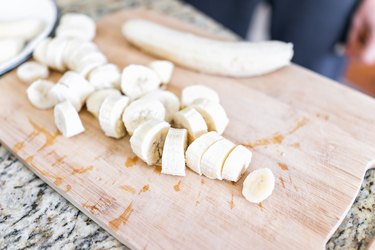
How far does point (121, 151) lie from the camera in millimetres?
1062

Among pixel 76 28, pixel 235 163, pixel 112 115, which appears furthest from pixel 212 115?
pixel 76 28

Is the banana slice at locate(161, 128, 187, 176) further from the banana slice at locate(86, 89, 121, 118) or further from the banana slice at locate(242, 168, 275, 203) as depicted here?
the banana slice at locate(86, 89, 121, 118)

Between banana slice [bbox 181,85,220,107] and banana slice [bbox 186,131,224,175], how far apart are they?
21cm

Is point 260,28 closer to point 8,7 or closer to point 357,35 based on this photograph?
point 357,35

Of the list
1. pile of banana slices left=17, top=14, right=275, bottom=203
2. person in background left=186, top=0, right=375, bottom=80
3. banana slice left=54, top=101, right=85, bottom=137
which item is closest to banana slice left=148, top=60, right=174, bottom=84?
pile of banana slices left=17, top=14, right=275, bottom=203

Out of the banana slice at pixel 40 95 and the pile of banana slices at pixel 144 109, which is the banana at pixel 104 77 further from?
the banana slice at pixel 40 95

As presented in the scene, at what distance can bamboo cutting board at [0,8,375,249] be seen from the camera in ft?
2.84

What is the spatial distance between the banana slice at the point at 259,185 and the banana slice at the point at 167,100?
324 mm

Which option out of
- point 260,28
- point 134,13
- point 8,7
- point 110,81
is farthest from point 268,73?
point 260,28

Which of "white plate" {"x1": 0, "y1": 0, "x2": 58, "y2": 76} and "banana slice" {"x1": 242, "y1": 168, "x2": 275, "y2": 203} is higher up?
"white plate" {"x1": 0, "y1": 0, "x2": 58, "y2": 76}

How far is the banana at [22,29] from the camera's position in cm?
142

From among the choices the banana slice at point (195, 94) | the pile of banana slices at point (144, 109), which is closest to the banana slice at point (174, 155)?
the pile of banana slices at point (144, 109)

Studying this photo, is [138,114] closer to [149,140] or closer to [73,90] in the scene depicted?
[149,140]

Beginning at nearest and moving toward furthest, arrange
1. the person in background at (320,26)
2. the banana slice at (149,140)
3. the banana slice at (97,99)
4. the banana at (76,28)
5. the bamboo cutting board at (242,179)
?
the bamboo cutting board at (242,179) → the banana slice at (149,140) → the banana slice at (97,99) → the banana at (76,28) → the person in background at (320,26)
